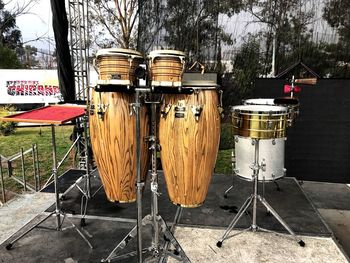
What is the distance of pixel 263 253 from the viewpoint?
97.0 inches

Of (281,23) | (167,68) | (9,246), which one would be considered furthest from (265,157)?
(281,23)

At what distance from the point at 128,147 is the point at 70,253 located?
115 centimetres

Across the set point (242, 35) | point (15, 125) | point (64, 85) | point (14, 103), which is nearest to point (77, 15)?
point (64, 85)

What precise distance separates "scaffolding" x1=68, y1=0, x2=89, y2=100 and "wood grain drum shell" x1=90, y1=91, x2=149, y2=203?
10.3ft

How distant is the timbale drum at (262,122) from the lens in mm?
2471

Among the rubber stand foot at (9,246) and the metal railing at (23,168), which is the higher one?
the metal railing at (23,168)

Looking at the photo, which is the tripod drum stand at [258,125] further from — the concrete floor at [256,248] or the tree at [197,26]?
the tree at [197,26]

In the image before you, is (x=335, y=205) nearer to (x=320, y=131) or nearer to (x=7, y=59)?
(x=320, y=131)

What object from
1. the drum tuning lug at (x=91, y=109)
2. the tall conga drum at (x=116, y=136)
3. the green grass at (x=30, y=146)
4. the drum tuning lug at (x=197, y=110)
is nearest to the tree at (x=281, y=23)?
the drum tuning lug at (x=197, y=110)

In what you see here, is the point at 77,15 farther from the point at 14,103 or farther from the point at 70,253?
the point at 14,103

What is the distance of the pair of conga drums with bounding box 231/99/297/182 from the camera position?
2.49 m

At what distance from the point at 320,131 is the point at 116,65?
3.72 meters

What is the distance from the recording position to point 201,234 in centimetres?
276

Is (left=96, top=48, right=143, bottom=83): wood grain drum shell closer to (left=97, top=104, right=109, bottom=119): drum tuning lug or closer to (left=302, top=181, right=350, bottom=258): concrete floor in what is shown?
(left=97, top=104, right=109, bottom=119): drum tuning lug
